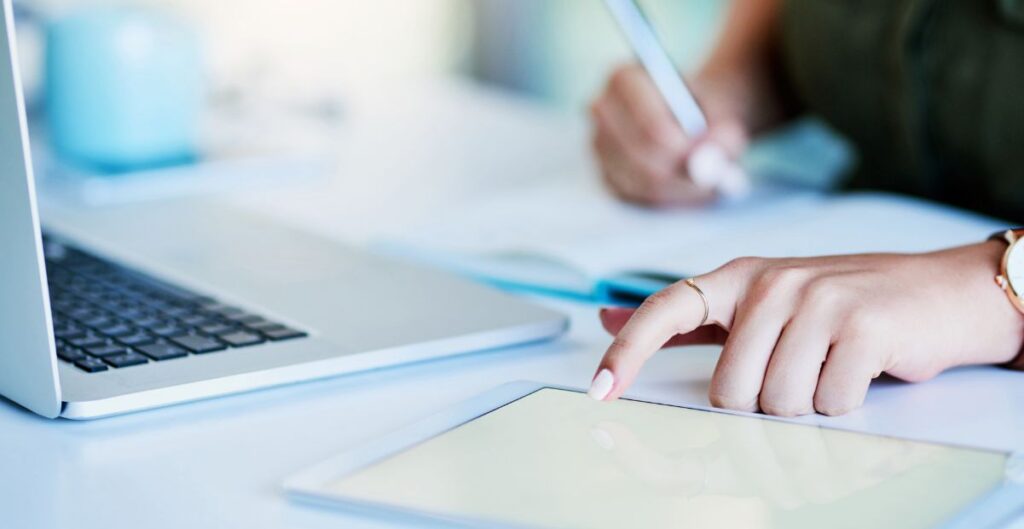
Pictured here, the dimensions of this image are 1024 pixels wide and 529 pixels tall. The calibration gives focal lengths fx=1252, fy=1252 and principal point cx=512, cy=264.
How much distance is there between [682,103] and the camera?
3.30 feet

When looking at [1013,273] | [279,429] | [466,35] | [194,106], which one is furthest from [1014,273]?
[466,35]

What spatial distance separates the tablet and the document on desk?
21cm

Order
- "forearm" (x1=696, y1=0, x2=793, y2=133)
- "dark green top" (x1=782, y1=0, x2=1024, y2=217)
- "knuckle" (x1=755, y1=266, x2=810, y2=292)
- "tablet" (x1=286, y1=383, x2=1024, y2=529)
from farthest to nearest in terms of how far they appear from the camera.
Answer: "forearm" (x1=696, y1=0, x2=793, y2=133) → "dark green top" (x1=782, y1=0, x2=1024, y2=217) → "knuckle" (x1=755, y1=266, x2=810, y2=292) → "tablet" (x1=286, y1=383, x2=1024, y2=529)

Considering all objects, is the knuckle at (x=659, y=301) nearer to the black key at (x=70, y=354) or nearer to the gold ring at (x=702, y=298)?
the gold ring at (x=702, y=298)

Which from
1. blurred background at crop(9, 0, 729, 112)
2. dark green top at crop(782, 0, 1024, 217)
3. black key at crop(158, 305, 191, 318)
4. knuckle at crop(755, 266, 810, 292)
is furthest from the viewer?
blurred background at crop(9, 0, 729, 112)

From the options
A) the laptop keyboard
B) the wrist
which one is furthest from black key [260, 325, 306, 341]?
the wrist

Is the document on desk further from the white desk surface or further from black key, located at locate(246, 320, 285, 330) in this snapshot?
black key, located at locate(246, 320, 285, 330)

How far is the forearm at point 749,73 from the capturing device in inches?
47.3

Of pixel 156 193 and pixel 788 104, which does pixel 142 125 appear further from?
pixel 788 104

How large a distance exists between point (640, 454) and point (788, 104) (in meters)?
0.83

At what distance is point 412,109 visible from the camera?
4.52ft

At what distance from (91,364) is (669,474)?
0.27 m

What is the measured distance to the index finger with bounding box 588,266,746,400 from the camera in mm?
529

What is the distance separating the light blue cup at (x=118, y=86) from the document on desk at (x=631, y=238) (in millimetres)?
302
